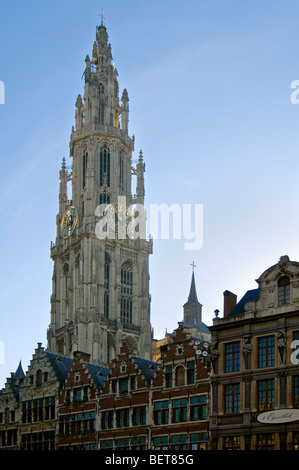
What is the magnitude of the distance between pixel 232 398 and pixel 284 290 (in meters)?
7.15

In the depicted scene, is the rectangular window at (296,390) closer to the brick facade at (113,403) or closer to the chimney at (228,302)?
the brick facade at (113,403)

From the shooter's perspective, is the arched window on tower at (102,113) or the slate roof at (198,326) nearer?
the arched window on tower at (102,113)

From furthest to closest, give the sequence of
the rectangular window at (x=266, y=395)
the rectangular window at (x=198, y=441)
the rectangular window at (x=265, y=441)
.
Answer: the rectangular window at (x=198, y=441)
the rectangular window at (x=266, y=395)
the rectangular window at (x=265, y=441)

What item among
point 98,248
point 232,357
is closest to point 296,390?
point 232,357

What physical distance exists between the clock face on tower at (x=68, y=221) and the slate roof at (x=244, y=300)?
88.0 metres

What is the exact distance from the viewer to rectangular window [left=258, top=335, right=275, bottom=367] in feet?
165

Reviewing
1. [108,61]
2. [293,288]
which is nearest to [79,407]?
[293,288]

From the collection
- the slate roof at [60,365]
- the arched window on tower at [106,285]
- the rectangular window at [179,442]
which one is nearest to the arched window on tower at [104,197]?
the arched window on tower at [106,285]

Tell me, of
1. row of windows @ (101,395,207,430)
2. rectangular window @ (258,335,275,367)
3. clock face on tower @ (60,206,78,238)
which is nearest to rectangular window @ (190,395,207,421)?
row of windows @ (101,395,207,430)

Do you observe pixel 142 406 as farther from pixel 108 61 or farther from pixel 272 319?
pixel 108 61

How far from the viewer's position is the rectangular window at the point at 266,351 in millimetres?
50312

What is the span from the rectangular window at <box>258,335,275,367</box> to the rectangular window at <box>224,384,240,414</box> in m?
2.21

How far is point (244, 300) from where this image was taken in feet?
179

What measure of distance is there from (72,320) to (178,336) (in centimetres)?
7920
